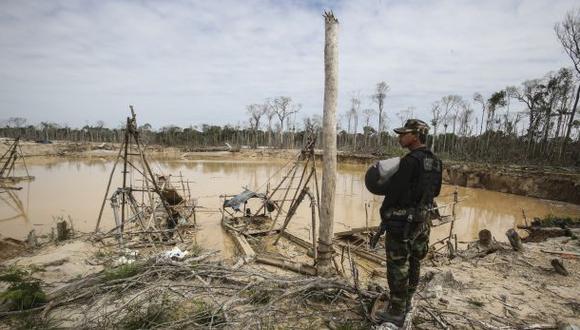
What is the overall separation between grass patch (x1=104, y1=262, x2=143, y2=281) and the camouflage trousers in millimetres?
3261

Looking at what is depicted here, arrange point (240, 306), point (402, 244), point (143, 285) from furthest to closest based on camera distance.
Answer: point (143, 285) → point (240, 306) → point (402, 244)

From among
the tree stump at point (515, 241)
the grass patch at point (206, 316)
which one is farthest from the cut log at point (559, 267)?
the grass patch at point (206, 316)

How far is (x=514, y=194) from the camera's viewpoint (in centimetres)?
2219

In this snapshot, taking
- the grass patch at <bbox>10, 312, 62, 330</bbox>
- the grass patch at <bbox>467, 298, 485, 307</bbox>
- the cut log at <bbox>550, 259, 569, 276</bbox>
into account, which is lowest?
the cut log at <bbox>550, 259, 569, 276</bbox>

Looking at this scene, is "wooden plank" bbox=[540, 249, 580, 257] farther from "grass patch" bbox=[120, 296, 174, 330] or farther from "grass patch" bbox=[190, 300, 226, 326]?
"grass patch" bbox=[120, 296, 174, 330]

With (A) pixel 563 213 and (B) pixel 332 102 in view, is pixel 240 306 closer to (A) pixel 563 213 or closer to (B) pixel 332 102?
(B) pixel 332 102

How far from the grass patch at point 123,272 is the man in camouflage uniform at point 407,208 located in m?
3.19

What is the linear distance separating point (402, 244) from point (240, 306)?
1.91m

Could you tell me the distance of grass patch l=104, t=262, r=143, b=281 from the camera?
13.2 feet

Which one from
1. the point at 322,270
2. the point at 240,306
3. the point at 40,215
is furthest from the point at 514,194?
the point at 40,215

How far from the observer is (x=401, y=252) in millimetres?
2975

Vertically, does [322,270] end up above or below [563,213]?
above

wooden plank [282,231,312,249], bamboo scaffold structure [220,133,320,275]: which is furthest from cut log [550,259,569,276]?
wooden plank [282,231,312,249]

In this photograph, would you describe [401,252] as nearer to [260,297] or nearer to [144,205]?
[260,297]
